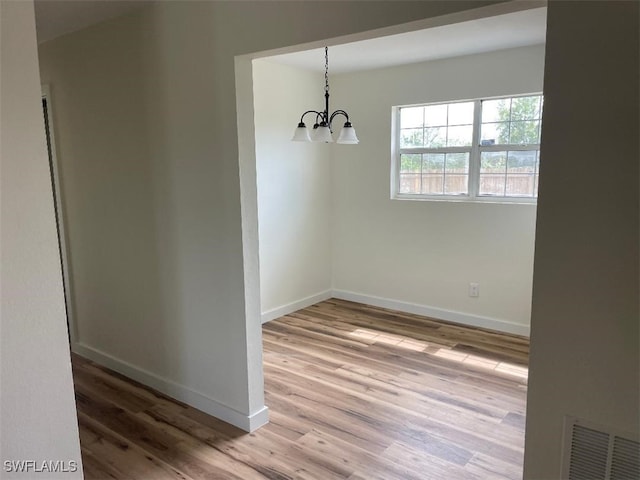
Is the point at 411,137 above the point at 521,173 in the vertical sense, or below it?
above

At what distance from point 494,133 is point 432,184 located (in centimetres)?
71

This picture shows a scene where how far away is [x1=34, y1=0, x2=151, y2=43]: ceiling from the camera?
8.07 feet

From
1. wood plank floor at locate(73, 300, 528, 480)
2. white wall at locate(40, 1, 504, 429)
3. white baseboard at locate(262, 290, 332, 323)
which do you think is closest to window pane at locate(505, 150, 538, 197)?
wood plank floor at locate(73, 300, 528, 480)

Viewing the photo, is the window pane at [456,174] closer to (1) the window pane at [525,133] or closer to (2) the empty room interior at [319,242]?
(2) the empty room interior at [319,242]

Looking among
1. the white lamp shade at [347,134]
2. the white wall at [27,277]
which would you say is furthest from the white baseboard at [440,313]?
the white wall at [27,277]

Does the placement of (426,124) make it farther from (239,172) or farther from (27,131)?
(27,131)

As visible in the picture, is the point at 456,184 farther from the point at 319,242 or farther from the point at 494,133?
the point at 319,242

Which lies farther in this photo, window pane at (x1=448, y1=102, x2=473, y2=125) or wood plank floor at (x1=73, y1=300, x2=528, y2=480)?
window pane at (x1=448, y1=102, x2=473, y2=125)

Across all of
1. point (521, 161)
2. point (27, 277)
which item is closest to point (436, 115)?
point (521, 161)

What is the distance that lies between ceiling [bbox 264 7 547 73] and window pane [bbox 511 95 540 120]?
0.43 m

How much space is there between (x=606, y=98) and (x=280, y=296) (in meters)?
3.59

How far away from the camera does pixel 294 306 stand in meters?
4.70
